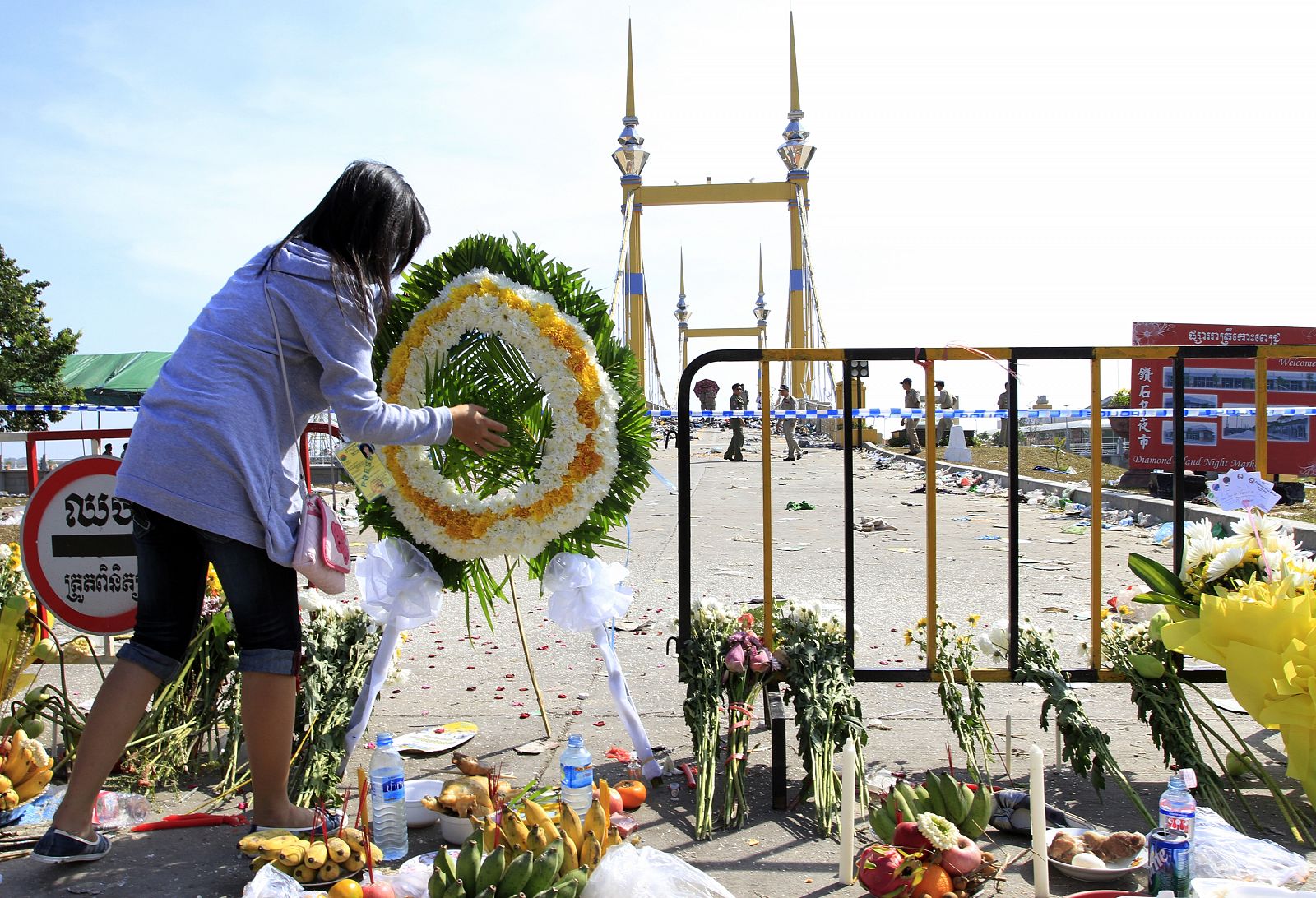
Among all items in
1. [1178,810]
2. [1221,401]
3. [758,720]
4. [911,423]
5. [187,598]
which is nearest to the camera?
[1178,810]

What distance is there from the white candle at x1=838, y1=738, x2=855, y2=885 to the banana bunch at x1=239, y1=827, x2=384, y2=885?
984 mm

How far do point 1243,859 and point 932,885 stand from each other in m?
0.72

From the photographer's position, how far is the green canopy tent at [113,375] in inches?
816

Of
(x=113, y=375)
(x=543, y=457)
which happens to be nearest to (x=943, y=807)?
(x=543, y=457)

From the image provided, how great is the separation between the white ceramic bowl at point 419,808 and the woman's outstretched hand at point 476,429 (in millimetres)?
893

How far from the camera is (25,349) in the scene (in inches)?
706

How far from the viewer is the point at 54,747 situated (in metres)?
2.81

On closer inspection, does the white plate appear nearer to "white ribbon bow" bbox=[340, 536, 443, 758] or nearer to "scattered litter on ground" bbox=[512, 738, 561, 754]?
"scattered litter on ground" bbox=[512, 738, 561, 754]

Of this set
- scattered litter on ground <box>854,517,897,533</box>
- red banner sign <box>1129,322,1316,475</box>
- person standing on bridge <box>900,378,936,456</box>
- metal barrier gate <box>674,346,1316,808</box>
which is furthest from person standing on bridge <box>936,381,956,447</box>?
metal barrier gate <box>674,346,1316,808</box>

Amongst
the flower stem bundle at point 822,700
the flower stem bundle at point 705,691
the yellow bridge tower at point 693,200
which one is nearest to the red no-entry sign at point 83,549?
the flower stem bundle at point 705,691

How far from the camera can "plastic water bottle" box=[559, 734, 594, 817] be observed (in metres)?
2.23

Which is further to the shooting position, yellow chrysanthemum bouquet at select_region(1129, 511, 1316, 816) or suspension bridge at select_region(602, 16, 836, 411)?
suspension bridge at select_region(602, 16, 836, 411)

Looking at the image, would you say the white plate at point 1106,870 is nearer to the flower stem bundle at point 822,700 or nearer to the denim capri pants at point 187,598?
the flower stem bundle at point 822,700

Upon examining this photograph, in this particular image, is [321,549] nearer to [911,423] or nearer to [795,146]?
[911,423]
